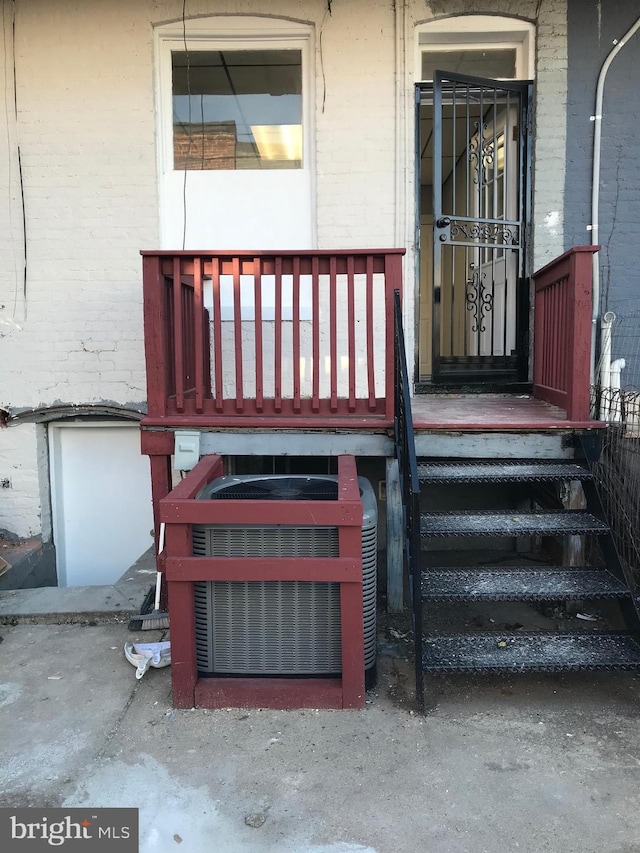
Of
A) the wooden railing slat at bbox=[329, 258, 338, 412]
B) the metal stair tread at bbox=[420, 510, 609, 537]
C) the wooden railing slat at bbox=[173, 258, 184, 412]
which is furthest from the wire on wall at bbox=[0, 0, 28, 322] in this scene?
the metal stair tread at bbox=[420, 510, 609, 537]

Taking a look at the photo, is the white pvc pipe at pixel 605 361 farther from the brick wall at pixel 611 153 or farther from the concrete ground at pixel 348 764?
the concrete ground at pixel 348 764

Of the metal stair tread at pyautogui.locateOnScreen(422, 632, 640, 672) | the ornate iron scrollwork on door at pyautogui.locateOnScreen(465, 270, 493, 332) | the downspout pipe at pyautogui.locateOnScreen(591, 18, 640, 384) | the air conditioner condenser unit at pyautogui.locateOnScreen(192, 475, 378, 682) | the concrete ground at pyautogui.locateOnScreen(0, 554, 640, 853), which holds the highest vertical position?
the downspout pipe at pyautogui.locateOnScreen(591, 18, 640, 384)

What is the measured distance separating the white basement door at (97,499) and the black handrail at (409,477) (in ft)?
8.09

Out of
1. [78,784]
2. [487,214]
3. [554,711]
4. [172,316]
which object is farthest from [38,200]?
[554,711]

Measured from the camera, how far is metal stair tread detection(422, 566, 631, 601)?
9.70 ft

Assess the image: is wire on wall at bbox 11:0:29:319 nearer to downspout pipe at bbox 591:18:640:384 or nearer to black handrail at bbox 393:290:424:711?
black handrail at bbox 393:290:424:711

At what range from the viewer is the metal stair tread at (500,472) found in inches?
133

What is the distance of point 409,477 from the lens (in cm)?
316

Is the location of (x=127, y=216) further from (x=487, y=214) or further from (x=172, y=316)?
(x=487, y=214)

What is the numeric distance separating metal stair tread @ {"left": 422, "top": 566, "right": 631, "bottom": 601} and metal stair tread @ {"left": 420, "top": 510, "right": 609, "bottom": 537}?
20 centimetres

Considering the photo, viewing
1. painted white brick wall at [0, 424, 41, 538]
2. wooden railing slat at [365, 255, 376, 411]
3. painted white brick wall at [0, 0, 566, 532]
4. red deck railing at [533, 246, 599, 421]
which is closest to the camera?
red deck railing at [533, 246, 599, 421]

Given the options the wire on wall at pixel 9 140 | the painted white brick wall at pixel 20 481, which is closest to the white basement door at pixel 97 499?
the painted white brick wall at pixel 20 481

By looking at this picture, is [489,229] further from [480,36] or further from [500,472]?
[500,472]

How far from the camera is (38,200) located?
194 inches
